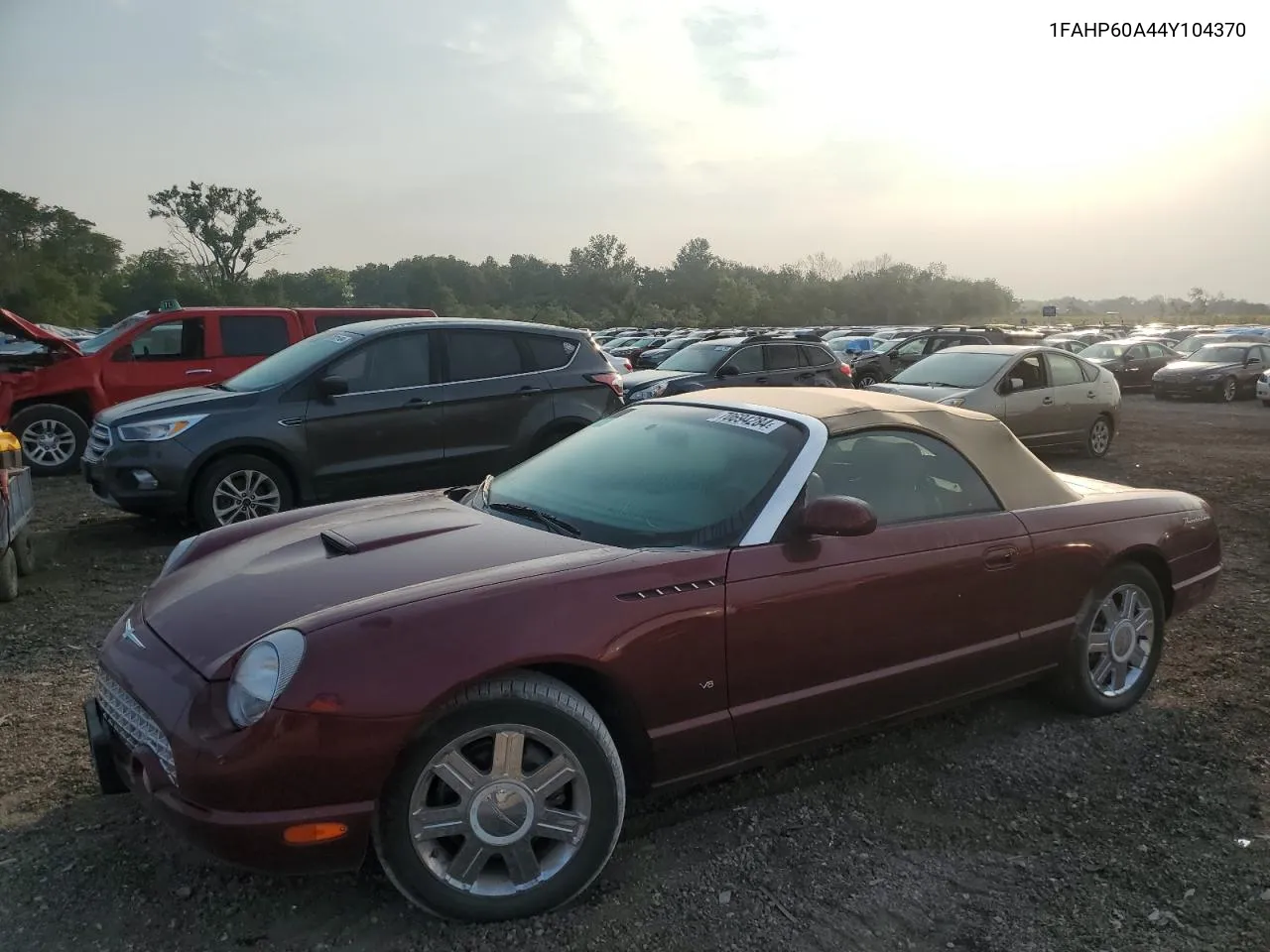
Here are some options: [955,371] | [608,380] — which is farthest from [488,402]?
[955,371]

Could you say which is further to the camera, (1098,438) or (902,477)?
(1098,438)

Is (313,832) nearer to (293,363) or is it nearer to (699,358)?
(293,363)

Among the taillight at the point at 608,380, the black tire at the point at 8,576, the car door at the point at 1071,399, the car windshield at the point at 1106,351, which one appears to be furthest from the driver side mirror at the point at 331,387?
the car windshield at the point at 1106,351

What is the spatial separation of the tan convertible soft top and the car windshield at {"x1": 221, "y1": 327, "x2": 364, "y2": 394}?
4365mm

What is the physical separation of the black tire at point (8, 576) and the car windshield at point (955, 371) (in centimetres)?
989

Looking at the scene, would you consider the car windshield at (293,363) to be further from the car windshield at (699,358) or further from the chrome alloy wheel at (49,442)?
the car windshield at (699,358)

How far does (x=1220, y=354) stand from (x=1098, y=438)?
14.4 metres

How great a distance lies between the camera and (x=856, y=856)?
3.17 m

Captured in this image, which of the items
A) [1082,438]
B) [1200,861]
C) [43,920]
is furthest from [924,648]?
[1082,438]

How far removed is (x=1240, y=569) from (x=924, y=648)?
451 centimetres

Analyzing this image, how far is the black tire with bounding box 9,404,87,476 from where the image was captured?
10680 mm

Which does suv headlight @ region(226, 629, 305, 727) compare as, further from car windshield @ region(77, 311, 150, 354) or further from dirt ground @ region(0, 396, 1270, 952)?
car windshield @ region(77, 311, 150, 354)

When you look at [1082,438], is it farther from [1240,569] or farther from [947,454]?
[947,454]

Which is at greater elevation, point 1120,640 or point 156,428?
point 156,428
